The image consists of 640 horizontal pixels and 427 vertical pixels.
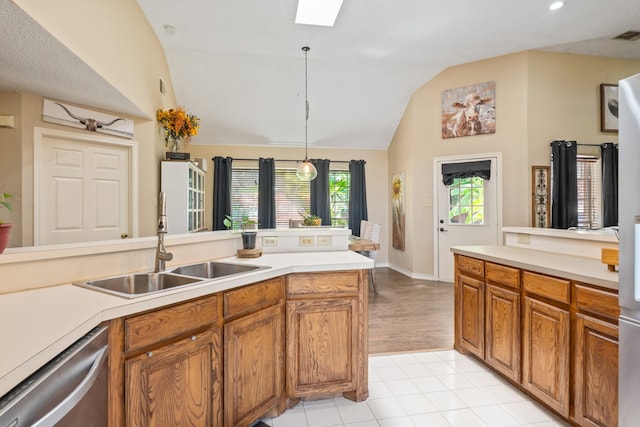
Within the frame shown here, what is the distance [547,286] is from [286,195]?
4.95m

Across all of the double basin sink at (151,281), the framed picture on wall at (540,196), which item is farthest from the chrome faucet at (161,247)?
the framed picture on wall at (540,196)

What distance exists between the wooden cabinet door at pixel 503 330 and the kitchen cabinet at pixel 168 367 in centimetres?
181

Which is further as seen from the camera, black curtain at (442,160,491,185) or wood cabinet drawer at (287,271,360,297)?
black curtain at (442,160,491,185)

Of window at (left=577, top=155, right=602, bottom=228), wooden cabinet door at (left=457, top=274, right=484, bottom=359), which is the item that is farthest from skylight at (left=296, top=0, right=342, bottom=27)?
window at (left=577, top=155, right=602, bottom=228)

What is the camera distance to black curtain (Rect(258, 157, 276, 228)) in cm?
609

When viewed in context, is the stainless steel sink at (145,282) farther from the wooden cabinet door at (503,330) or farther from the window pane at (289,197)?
the window pane at (289,197)

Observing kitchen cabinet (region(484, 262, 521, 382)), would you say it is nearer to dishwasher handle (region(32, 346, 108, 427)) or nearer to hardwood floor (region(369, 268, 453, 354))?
hardwood floor (region(369, 268, 453, 354))

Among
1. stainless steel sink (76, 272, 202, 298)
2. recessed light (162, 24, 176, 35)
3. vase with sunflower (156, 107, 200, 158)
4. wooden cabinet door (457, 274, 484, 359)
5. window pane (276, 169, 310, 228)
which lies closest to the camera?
stainless steel sink (76, 272, 202, 298)

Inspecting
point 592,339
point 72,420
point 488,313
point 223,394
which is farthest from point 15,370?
point 488,313

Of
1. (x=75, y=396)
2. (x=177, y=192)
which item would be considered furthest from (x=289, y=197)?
(x=75, y=396)

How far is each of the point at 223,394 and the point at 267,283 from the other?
560mm

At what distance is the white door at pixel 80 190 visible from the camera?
3.06 meters

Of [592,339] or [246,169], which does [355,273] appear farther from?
[246,169]

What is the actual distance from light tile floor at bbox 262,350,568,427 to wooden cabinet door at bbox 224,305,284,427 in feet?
0.65
